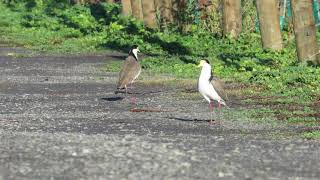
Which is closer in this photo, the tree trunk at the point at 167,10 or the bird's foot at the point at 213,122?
the bird's foot at the point at 213,122

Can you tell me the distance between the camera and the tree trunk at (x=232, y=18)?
3875 cm

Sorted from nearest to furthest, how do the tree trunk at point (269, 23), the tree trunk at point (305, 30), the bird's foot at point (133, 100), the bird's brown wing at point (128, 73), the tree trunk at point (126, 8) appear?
the bird's foot at point (133, 100)
the bird's brown wing at point (128, 73)
the tree trunk at point (305, 30)
the tree trunk at point (269, 23)
the tree trunk at point (126, 8)

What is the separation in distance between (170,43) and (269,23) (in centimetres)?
606

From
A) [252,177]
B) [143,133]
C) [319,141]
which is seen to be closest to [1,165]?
[252,177]

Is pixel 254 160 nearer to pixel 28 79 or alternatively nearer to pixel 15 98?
pixel 15 98

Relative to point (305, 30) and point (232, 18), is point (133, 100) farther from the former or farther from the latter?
point (232, 18)

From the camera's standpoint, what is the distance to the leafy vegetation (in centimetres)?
2558

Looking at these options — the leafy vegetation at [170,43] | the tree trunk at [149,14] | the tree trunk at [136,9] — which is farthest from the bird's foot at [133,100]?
the tree trunk at [136,9]

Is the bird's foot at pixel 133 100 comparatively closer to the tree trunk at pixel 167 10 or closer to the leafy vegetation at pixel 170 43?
the leafy vegetation at pixel 170 43

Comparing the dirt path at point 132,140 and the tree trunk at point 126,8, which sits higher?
the dirt path at point 132,140

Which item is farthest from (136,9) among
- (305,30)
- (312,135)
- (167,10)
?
(312,135)

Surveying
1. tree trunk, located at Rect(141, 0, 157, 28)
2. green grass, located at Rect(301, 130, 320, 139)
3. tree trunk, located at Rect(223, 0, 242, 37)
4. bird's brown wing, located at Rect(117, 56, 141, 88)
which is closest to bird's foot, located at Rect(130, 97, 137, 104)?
bird's brown wing, located at Rect(117, 56, 141, 88)

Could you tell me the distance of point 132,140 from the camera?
14.4 metres

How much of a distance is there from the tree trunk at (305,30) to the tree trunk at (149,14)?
16904 millimetres
